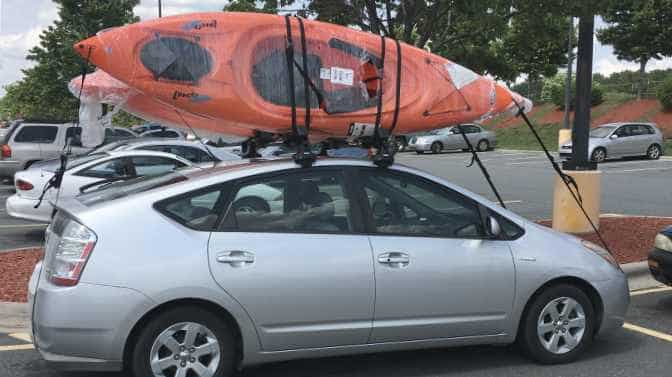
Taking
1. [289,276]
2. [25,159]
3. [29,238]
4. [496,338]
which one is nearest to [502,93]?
[496,338]

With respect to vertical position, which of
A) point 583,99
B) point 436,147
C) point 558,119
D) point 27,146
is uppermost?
point 583,99

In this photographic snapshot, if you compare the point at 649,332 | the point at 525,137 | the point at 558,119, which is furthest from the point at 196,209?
the point at 558,119

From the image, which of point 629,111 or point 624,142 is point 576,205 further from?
point 629,111

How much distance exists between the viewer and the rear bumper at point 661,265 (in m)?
6.65

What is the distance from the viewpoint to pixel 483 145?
38312 mm

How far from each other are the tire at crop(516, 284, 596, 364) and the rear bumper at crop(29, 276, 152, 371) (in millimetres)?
2583

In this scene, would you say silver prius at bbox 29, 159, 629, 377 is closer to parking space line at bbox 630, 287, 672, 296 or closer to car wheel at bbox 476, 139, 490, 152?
→ parking space line at bbox 630, 287, 672, 296

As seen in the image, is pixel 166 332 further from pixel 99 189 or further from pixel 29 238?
pixel 29 238

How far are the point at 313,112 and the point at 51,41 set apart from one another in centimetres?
3522

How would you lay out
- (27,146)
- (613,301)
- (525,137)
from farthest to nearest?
(525,137) → (27,146) → (613,301)

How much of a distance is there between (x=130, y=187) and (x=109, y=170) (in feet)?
20.5

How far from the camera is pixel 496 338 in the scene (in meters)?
5.21

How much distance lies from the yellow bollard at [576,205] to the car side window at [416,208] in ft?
15.0

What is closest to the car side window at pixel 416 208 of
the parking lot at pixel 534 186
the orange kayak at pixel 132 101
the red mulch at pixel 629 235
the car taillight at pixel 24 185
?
the orange kayak at pixel 132 101
